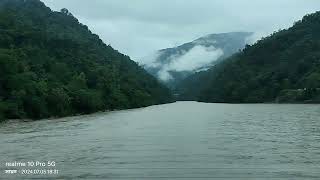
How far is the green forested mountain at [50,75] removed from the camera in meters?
81.8

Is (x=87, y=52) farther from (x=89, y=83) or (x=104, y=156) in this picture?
(x=104, y=156)

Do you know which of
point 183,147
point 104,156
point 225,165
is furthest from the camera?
point 183,147

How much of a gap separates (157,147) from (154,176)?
11594 millimetres

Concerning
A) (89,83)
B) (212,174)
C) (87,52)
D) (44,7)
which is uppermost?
(44,7)

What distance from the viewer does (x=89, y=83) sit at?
129625 mm

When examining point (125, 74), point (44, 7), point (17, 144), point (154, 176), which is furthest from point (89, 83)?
point (154, 176)

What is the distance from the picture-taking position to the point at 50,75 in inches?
4122
